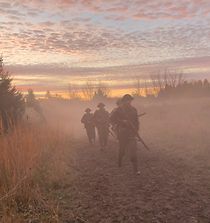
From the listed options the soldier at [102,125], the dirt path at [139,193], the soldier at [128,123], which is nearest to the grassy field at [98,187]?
the dirt path at [139,193]

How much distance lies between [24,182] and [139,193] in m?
2.52

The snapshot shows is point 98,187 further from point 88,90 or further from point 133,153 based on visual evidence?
point 88,90

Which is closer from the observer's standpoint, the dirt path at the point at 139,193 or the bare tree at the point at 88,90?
the dirt path at the point at 139,193

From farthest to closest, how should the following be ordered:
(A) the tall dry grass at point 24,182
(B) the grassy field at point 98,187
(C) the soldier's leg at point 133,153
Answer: (C) the soldier's leg at point 133,153
(B) the grassy field at point 98,187
(A) the tall dry grass at point 24,182

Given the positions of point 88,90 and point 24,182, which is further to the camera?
point 88,90

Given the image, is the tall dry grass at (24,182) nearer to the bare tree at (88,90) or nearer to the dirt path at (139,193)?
the dirt path at (139,193)

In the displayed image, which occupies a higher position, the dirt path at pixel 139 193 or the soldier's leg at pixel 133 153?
the soldier's leg at pixel 133 153

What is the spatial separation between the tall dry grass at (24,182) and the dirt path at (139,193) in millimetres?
362

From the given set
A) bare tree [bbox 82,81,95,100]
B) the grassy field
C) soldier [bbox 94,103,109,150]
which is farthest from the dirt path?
bare tree [bbox 82,81,95,100]

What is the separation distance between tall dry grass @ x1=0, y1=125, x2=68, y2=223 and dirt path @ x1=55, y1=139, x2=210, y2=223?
362 millimetres

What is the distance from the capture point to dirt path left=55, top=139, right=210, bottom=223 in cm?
610

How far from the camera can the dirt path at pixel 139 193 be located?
6098mm

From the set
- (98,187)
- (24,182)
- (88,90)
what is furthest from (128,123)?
(88,90)

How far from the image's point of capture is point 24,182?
6.62 m
